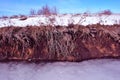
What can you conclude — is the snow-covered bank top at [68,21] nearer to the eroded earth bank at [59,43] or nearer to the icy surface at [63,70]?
the eroded earth bank at [59,43]

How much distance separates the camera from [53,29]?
5.74 meters

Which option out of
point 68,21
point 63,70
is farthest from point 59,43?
point 68,21

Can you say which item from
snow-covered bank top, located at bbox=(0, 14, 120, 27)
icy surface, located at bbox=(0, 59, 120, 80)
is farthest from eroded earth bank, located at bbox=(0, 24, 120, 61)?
snow-covered bank top, located at bbox=(0, 14, 120, 27)

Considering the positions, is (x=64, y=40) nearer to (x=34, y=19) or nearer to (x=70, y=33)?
(x=70, y=33)

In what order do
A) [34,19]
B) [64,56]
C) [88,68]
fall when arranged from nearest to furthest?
[88,68], [64,56], [34,19]

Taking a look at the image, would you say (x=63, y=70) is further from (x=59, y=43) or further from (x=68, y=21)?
(x=68, y=21)

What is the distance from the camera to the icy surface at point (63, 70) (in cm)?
499

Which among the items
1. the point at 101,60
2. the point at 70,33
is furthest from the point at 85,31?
the point at 101,60

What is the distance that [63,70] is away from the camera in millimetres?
5258

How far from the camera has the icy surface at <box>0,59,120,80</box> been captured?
4.99 metres

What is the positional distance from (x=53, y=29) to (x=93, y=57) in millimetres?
960

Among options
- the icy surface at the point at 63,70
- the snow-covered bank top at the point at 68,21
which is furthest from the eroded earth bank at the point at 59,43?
the snow-covered bank top at the point at 68,21

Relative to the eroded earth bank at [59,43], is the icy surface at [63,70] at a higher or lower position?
lower

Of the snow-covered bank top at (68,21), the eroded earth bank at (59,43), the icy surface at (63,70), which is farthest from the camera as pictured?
the snow-covered bank top at (68,21)
